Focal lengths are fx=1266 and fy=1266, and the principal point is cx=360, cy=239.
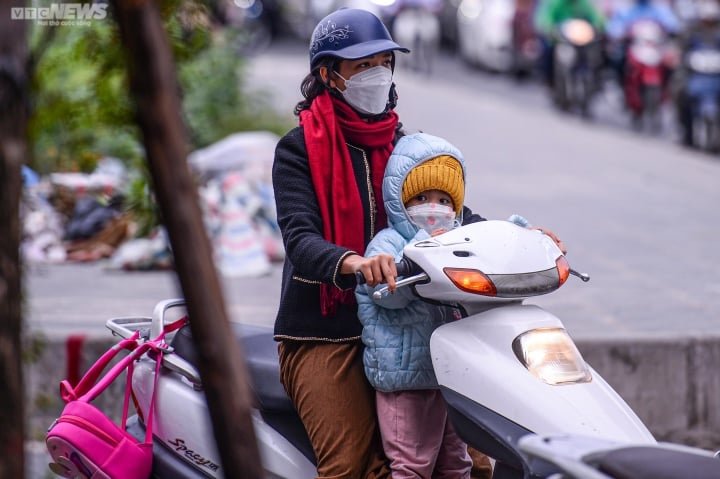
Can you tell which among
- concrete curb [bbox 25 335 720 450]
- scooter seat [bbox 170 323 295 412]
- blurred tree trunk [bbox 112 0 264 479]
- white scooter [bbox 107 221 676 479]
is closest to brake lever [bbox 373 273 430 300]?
white scooter [bbox 107 221 676 479]

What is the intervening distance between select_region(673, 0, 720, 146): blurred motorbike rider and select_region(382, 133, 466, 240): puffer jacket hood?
41.9ft

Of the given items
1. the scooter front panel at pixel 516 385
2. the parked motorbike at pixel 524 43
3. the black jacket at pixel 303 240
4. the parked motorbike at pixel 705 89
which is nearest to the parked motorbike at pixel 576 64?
the parked motorbike at pixel 705 89

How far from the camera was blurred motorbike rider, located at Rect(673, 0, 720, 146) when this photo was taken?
15.2m

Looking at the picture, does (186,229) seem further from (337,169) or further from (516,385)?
(337,169)

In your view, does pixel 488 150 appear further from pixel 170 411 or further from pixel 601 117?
pixel 170 411

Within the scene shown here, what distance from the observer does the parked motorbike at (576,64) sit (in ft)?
58.4

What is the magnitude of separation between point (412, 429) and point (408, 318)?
0.88 feet

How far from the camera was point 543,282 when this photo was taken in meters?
2.86

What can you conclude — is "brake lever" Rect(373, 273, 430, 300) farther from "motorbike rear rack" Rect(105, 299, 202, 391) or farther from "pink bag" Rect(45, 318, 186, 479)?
"pink bag" Rect(45, 318, 186, 479)

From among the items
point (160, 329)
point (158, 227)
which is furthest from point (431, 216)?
point (158, 227)

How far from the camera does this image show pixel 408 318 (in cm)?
306

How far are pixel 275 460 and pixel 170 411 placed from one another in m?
0.37

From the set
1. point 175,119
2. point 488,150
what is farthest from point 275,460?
point 488,150

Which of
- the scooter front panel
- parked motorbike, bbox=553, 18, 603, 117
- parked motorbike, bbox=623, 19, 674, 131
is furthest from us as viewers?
parked motorbike, bbox=553, 18, 603, 117
